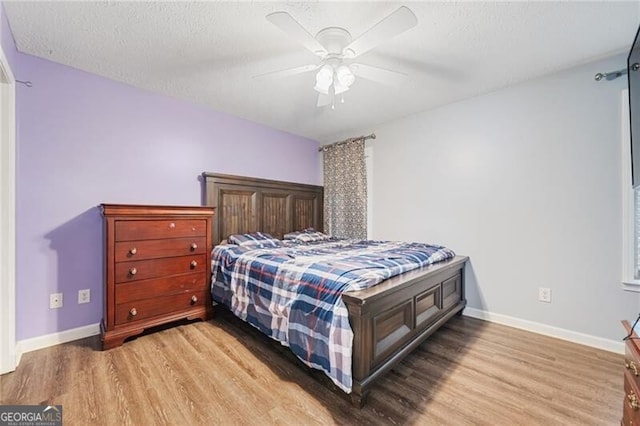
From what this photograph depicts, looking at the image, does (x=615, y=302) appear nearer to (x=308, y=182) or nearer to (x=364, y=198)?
(x=364, y=198)

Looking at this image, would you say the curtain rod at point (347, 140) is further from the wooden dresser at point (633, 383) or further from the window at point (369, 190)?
the wooden dresser at point (633, 383)

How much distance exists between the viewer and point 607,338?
7.07 ft

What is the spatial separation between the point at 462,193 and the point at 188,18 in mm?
2917

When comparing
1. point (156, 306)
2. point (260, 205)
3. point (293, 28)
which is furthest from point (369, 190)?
point (156, 306)

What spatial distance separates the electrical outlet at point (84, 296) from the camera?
7.72 feet

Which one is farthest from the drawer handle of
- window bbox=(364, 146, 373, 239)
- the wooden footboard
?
window bbox=(364, 146, 373, 239)

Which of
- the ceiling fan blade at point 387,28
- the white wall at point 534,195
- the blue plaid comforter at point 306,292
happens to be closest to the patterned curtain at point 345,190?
the white wall at point 534,195

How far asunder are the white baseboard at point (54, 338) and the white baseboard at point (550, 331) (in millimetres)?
3649

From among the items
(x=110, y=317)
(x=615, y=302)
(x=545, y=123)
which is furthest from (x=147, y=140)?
(x=615, y=302)

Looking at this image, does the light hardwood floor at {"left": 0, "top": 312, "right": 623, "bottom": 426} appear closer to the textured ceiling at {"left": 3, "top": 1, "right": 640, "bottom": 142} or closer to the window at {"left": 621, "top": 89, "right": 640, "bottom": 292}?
the window at {"left": 621, "top": 89, "right": 640, "bottom": 292}

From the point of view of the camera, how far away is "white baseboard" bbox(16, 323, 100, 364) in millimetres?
2072

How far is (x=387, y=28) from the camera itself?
5.09 feet

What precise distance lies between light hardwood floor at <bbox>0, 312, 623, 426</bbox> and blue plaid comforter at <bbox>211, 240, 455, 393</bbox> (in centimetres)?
20

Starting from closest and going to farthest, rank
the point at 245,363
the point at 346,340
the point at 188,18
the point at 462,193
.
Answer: the point at 346,340
the point at 188,18
the point at 245,363
the point at 462,193
